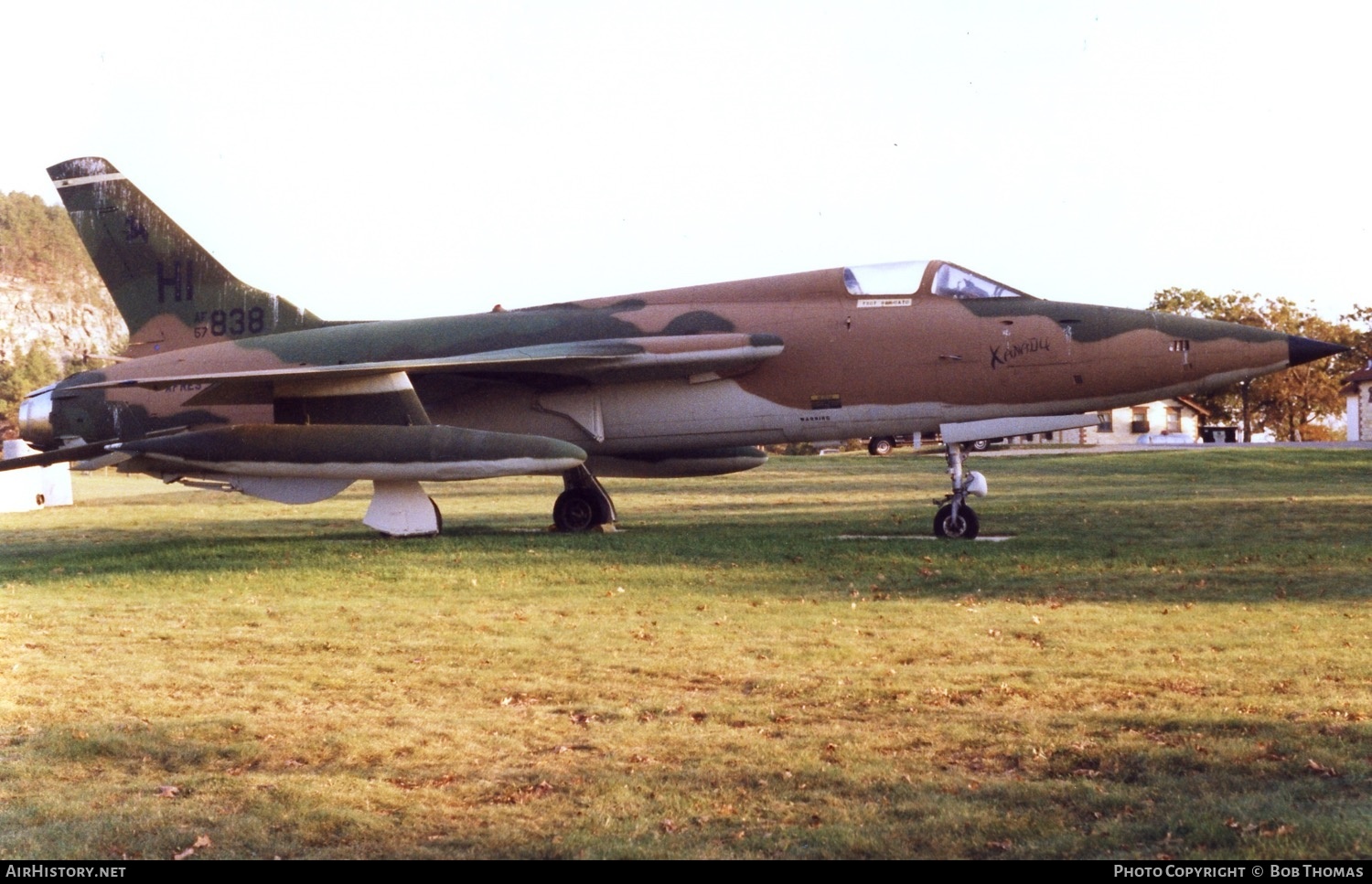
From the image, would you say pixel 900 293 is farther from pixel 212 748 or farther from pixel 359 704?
pixel 212 748

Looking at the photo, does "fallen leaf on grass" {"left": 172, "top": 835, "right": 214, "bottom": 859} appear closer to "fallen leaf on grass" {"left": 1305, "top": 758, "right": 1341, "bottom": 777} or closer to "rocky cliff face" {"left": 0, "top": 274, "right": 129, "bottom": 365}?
"fallen leaf on grass" {"left": 1305, "top": 758, "right": 1341, "bottom": 777}

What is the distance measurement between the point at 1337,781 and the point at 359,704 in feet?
14.9

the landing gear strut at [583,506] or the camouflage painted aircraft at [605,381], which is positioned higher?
the camouflage painted aircraft at [605,381]

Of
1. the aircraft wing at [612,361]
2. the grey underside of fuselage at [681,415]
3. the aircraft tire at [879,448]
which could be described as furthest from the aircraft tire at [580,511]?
the aircraft tire at [879,448]

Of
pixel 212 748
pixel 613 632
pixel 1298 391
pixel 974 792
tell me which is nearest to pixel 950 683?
pixel 974 792

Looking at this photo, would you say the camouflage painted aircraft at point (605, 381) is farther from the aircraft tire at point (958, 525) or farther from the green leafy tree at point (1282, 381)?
the green leafy tree at point (1282, 381)

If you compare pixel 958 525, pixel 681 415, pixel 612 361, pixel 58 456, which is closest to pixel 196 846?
pixel 612 361

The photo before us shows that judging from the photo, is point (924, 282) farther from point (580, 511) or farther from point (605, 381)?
point (580, 511)

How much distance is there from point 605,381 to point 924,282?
159 inches

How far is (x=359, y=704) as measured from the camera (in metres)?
6.80

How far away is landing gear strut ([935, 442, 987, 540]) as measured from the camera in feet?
48.7

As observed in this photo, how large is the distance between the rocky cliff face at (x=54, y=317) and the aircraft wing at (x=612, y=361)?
42.8 ft

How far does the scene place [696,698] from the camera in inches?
268

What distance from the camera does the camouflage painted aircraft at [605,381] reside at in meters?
14.6
